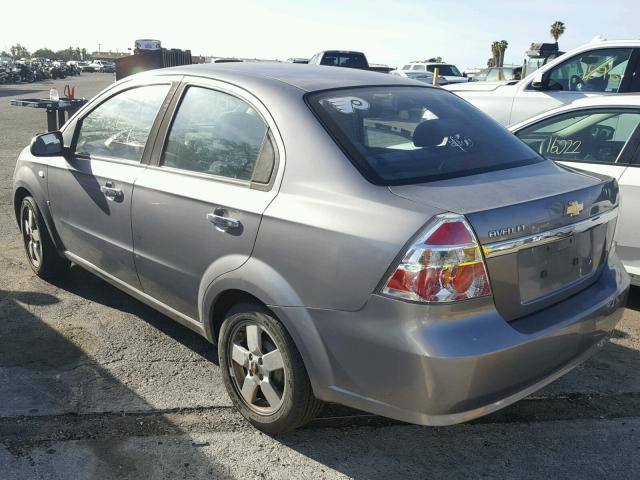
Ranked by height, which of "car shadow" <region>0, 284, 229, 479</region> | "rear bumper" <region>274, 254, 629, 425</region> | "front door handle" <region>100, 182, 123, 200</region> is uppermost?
"front door handle" <region>100, 182, 123, 200</region>

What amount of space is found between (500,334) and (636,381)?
1.71 m

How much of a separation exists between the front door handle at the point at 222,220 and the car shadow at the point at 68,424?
1.04 metres

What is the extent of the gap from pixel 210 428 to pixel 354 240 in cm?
134

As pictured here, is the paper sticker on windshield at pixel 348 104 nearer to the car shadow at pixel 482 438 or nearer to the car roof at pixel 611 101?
the car shadow at pixel 482 438

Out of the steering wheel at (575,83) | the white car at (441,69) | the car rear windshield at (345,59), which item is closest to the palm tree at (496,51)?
the white car at (441,69)

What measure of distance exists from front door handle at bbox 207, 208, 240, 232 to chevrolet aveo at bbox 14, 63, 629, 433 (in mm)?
11

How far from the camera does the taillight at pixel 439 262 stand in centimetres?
230

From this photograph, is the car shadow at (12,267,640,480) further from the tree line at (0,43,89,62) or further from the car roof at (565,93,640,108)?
the tree line at (0,43,89,62)

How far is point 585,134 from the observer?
15.8 feet

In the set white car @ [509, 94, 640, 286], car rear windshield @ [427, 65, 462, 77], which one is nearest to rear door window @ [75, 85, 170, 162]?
white car @ [509, 94, 640, 286]

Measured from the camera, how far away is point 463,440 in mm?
3029

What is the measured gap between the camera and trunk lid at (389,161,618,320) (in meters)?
2.40

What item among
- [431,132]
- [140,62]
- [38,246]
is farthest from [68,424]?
[140,62]

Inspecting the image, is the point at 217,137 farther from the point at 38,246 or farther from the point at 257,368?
the point at 38,246
